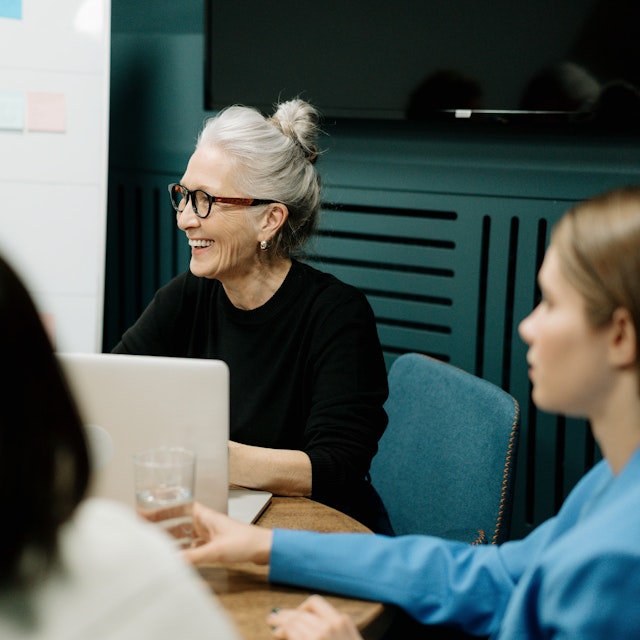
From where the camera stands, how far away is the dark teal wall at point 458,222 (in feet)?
8.66

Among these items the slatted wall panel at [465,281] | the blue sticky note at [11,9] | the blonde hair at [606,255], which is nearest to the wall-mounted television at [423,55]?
the slatted wall panel at [465,281]

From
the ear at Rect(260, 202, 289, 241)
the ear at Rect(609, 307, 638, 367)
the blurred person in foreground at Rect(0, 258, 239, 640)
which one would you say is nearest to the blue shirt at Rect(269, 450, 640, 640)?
the ear at Rect(609, 307, 638, 367)

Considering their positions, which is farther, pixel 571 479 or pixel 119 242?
pixel 119 242

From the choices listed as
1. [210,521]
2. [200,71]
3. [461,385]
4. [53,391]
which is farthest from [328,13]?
[53,391]

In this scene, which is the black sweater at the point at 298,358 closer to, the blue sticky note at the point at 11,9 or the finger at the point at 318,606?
the finger at the point at 318,606

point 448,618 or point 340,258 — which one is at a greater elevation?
point 340,258

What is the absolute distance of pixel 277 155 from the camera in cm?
205

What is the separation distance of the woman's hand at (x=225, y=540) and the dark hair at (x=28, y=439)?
62cm

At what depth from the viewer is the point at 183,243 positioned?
3.39 m

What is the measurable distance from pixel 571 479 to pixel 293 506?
135cm

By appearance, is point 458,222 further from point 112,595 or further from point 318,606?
point 112,595

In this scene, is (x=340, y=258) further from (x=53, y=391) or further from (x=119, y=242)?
(x=53, y=391)

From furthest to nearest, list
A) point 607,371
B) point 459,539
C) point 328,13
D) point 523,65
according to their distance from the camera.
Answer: point 328,13 < point 523,65 < point 459,539 < point 607,371

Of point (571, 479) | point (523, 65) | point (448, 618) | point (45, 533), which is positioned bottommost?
point (571, 479)
